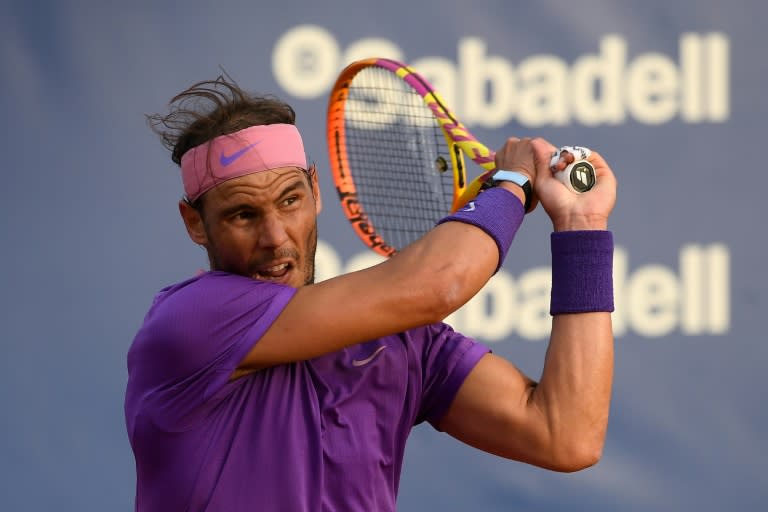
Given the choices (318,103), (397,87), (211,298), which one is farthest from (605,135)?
(211,298)

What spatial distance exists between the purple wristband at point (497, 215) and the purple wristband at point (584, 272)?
14 centimetres

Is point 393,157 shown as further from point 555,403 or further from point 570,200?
point 555,403

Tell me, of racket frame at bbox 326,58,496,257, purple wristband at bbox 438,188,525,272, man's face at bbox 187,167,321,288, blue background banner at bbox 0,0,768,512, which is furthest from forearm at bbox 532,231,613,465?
blue background banner at bbox 0,0,768,512

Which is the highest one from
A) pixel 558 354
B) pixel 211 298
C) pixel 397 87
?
pixel 397 87

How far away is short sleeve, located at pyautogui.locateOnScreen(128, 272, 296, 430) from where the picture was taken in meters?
2.33

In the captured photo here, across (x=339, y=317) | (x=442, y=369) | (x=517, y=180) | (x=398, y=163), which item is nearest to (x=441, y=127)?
(x=398, y=163)

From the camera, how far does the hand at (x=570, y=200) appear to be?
2.49m

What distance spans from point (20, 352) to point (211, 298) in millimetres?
2629

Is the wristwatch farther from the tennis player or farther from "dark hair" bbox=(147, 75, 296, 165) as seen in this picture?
"dark hair" bbox=(147, 75, 296, 165)

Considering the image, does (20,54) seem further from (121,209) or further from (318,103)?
(318,103)

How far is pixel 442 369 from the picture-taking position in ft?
8.60

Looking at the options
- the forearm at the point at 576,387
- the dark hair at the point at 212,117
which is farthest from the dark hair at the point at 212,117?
the forearm at the point at 576,387

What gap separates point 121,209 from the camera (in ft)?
15.7

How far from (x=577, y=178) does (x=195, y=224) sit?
812mm
